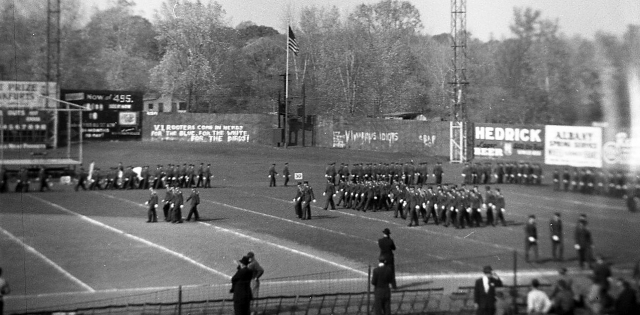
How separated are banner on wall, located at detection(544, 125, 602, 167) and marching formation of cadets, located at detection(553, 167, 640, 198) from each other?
0.07 metres

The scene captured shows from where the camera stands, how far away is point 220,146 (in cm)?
573

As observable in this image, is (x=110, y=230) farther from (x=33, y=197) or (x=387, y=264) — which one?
(x=387, y=264)

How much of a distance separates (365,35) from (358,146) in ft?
2.70

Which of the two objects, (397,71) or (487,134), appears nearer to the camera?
(487,134)

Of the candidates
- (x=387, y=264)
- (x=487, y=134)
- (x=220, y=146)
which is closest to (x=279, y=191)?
(x=220, y=146)

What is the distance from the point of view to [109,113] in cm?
531

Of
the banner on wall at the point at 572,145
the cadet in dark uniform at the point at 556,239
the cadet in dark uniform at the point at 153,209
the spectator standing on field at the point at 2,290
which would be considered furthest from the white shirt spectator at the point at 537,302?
the spectator standing on field at the point at 2,290

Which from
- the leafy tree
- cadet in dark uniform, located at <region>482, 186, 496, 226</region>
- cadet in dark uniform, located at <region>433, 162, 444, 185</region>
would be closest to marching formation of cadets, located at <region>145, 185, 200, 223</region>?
the leafy tree

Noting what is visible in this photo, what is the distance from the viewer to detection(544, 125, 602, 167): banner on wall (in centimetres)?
520

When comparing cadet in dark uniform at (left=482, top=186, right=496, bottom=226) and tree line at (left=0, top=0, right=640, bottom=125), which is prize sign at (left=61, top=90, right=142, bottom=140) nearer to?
tree line at (left=0, top=0, right=640, bottom=125)

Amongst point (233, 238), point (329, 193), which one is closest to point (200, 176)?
point (233, 238)

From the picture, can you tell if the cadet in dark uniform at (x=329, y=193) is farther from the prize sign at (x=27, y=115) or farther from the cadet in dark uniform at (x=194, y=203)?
the prize sign at (x=27, y=115)

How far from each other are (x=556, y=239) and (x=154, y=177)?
2.70m

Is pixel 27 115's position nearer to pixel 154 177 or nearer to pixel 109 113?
pixel 109 113
